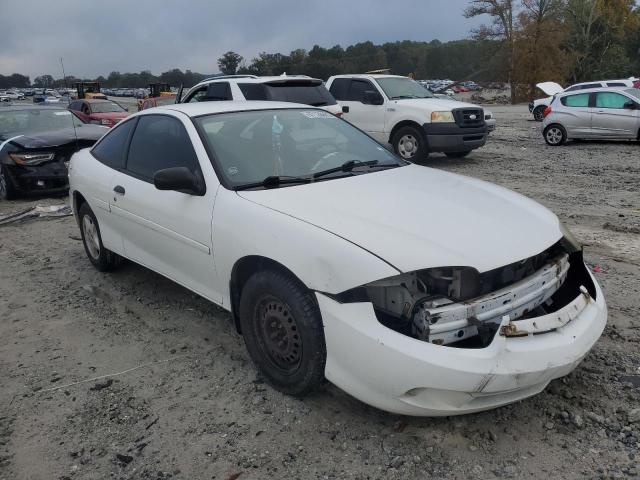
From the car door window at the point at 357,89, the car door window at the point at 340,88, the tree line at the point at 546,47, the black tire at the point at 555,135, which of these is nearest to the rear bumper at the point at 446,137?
the car door window at the point at 357,89

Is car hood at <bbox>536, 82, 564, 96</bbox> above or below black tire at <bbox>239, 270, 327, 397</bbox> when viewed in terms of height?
above

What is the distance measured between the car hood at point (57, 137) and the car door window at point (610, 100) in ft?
37.1

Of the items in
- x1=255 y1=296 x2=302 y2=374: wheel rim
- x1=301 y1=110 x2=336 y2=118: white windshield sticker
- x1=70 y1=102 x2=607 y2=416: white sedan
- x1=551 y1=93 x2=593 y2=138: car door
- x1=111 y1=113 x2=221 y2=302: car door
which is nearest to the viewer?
x1=70 y1=102 x2=607 y2=416: white sedan

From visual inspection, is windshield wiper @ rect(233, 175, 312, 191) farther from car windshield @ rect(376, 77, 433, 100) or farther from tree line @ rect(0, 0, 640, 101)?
tree line @ rect(0, 0, 640, 101)

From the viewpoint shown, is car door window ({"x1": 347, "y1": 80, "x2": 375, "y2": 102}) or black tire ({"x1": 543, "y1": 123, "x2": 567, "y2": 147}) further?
black tire ({"x1": 543, "y1": 123, "x2": 567, "y2": 147})

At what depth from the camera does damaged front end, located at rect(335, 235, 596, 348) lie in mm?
2543

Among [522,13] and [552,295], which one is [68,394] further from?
[522,13]

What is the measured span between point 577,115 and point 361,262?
43.0 feet

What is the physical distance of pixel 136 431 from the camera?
291 cm

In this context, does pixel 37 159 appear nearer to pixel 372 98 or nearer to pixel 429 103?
pixel 372 98

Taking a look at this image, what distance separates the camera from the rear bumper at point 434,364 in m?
2.42

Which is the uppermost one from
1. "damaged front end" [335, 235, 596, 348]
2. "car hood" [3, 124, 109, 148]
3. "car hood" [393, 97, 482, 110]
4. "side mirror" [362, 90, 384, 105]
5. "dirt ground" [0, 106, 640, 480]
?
"side mirror" [362, 90, 384, 105]

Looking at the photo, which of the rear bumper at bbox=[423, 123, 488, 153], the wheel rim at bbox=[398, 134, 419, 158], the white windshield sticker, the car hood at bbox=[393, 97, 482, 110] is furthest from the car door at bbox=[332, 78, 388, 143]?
the white windshield sticker

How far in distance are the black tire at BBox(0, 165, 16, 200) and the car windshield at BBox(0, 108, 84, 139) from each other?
91 centimetres
